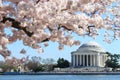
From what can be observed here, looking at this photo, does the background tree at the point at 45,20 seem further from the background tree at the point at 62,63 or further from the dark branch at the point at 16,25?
the background tree at the point at 62,63

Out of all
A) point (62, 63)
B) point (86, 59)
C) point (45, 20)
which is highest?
point (86, 59)

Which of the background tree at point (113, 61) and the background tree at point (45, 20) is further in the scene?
the background tree at point (113, 61)

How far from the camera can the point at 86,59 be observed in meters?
166

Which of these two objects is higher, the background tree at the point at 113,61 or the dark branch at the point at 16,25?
the background tree at the point at 113,61

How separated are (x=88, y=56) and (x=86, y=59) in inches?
61.7

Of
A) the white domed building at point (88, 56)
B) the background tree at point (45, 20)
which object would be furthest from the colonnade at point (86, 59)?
the background tree at point (45, 20)

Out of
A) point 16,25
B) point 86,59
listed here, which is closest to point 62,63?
point 86,59

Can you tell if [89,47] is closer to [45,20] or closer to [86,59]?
[86,59]

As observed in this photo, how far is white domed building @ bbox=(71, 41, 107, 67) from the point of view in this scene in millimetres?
162000

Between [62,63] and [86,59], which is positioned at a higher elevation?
[86,59]

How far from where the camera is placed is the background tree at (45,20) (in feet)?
23.3

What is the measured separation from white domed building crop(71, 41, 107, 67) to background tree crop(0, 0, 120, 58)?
15271 cm

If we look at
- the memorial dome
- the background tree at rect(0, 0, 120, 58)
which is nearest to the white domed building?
the memorial dome

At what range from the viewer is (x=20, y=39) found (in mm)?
7852
